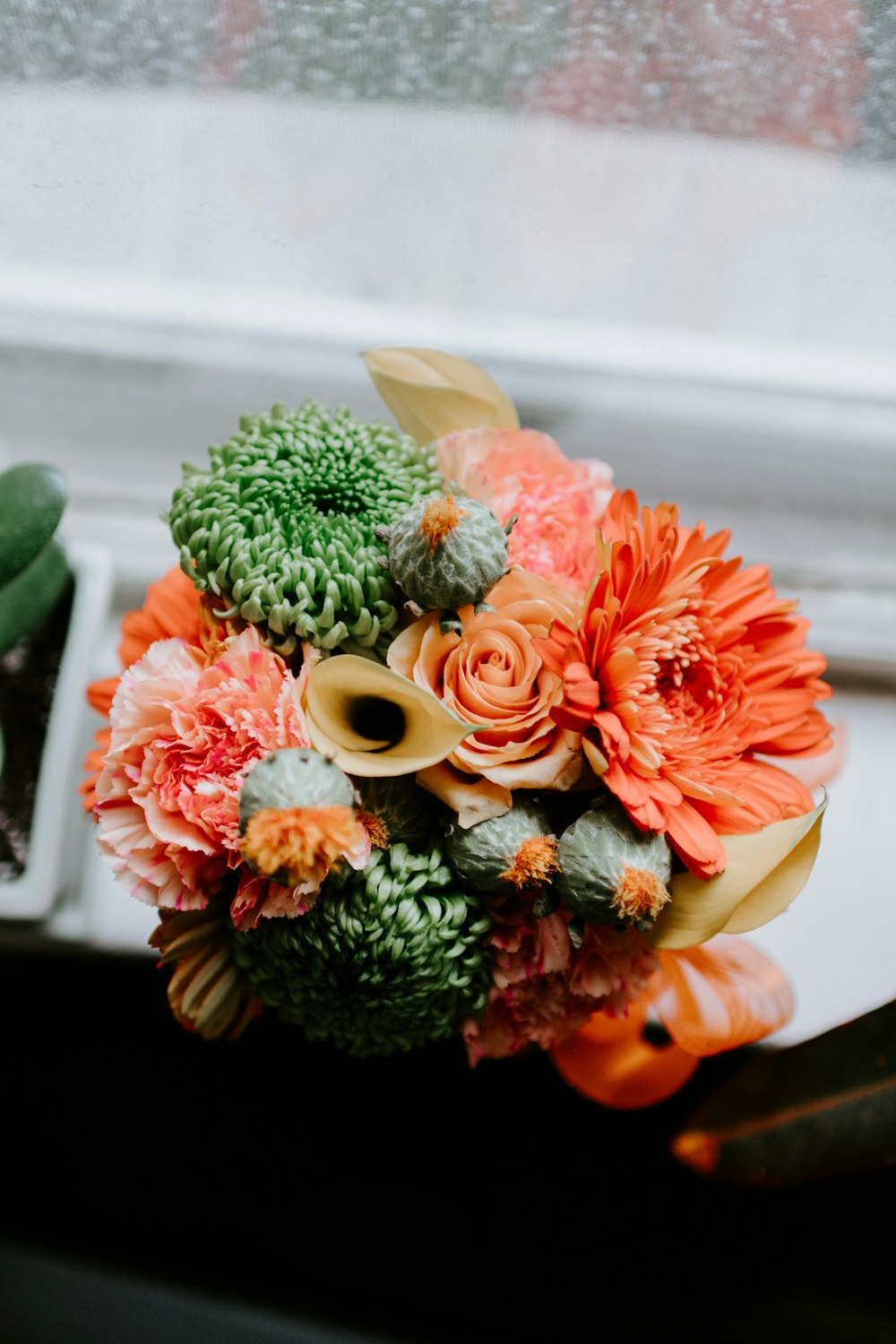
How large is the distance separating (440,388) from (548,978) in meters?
0.26

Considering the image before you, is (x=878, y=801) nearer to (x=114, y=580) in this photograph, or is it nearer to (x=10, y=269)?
(x=114, y=580)

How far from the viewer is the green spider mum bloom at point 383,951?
351mm

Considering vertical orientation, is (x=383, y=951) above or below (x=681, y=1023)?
above

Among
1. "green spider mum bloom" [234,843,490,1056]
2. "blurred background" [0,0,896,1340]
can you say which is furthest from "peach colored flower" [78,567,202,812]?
"blurred background" [0,0,896,1340]

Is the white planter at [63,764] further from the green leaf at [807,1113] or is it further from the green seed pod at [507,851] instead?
the green leaf at [807,1113]

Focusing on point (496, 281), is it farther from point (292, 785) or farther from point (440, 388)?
point (292, 785)

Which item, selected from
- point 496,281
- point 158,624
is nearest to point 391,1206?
point 158,624

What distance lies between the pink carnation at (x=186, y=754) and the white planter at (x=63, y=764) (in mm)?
171

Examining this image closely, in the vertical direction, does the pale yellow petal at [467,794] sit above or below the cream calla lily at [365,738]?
below

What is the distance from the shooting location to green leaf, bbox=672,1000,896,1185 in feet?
1.60

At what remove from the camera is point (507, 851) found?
34 cm

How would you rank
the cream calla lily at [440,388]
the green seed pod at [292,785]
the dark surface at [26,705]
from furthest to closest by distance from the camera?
the dark surface at [26,705] < the cream calla lily at [440,388] < the green seed pod at [292,785]

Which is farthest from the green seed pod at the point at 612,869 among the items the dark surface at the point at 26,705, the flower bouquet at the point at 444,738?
the dark surface at the point at 26,705

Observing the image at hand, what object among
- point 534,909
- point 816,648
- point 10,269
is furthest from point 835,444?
point 10,269
